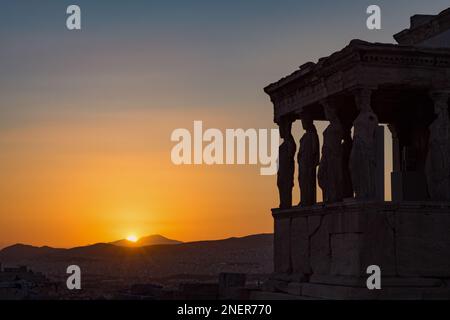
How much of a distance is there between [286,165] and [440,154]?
4.10m

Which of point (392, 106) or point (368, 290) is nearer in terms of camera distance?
point (368, 290)

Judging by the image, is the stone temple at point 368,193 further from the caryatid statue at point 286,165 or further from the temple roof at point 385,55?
the caryatid statue at point 286,165

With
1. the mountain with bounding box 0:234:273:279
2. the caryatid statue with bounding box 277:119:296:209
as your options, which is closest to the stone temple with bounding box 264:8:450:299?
the caryatid statue with bounding box 277:119:296:209

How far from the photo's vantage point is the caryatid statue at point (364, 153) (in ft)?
51.4

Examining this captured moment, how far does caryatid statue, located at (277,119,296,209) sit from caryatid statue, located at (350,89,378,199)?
3.51 meters

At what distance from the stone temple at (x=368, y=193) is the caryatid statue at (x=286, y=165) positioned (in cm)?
67

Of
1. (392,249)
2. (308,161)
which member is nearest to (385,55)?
(392,249)

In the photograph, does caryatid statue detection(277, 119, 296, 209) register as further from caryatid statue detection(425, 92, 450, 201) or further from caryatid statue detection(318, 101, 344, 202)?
caryatid statue detection(425, 92, 450, 201)

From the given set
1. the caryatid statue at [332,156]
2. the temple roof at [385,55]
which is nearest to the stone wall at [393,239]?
the caryatid statue at [332,156]

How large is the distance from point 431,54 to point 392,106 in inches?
126

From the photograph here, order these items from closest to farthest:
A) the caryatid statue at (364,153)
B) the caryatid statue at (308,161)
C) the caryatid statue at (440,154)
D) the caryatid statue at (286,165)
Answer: the caryatid statue at (364,153), the caryatid statue at (440,154), the caryatid statue at (308,161), the caryatid statue at (286,165)

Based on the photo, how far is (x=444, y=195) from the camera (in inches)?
627
